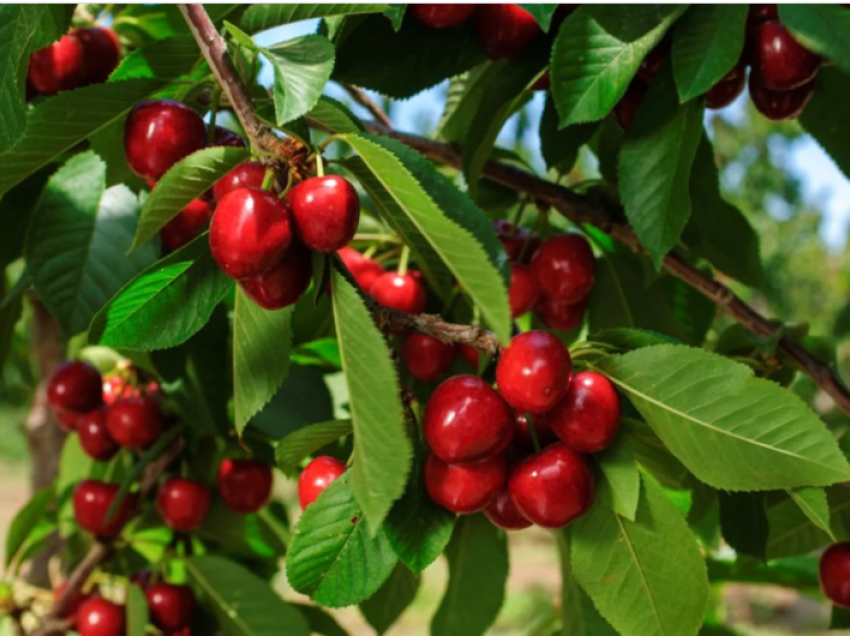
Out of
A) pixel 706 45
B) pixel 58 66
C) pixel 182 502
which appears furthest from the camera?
pixel 182 502

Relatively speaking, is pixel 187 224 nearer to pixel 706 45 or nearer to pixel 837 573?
pixel 706 45

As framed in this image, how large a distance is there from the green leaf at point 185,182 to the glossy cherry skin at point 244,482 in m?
0.54

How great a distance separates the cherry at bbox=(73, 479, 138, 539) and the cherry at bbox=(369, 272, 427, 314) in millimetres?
420

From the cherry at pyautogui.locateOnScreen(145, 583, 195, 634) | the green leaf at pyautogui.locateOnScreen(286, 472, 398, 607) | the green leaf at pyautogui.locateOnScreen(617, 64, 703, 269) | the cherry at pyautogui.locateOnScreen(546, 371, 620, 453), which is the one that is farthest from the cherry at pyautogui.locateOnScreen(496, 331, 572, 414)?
the cherry at pyautogui.locateOnScreen(145, 583, 195, 634)

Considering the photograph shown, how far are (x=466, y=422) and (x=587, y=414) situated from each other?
0.07 metres

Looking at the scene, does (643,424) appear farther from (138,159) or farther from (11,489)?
(11,489)

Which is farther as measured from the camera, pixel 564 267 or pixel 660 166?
pixel 564 267

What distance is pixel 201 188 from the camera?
0.56 m

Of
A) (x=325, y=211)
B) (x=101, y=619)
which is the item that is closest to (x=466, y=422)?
(x=325, y=211)

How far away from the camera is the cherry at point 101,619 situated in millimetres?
1023

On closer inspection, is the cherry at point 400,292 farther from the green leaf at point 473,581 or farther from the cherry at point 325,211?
the cherry at point 325,211

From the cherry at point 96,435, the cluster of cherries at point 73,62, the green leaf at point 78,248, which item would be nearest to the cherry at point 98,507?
the cherry at point 96,435

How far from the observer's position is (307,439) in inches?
24.9

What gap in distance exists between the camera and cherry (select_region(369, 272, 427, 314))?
0.91 meters
